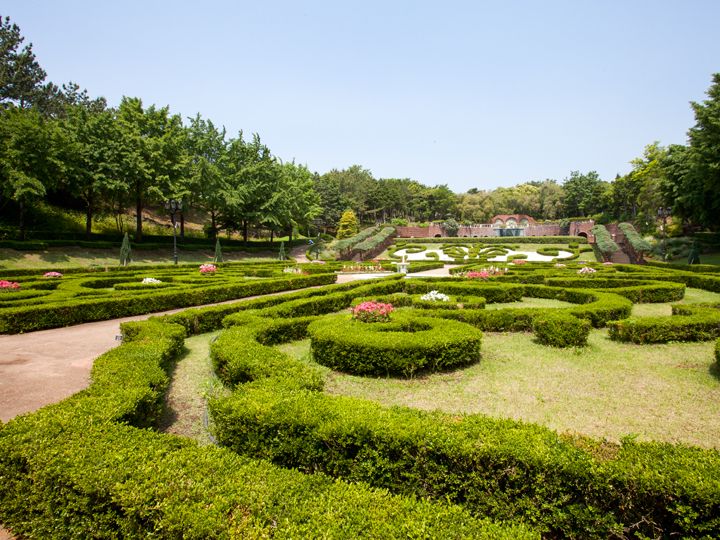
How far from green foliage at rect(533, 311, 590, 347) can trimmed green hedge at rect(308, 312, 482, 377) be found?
1797mm

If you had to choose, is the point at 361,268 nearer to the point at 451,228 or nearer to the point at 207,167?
the point at 207,167

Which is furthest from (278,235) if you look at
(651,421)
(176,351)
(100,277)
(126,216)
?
(651,421)

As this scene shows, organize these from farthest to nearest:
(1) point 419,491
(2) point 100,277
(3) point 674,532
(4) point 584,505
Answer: (2) point 100,277, (1) point 419,491, (4) point 584,505, (3) point 674,532

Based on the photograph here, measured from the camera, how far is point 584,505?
9.04 ft

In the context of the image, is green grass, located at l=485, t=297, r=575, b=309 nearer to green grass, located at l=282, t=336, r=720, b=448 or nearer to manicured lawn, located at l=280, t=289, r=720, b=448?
manicured lawn, located at l=280, t=289, r=720, b=448

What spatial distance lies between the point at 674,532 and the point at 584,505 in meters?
0.52

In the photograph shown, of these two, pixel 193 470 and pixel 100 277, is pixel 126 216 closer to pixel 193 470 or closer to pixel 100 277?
pixel 100 277

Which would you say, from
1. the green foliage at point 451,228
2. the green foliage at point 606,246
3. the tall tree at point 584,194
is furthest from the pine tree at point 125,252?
the tall tree at point 584,194

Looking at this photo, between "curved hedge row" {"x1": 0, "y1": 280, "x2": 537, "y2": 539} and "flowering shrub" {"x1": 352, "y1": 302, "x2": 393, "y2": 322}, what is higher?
"flowering shrub" {"x1": 352, "y1": 302, "x2": 393, "y2": 322}

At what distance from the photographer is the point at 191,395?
5.66 metres

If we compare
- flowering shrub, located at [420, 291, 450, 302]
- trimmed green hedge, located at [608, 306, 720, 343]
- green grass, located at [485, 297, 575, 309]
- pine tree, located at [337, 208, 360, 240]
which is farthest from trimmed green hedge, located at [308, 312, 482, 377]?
pine tree, located at [337, 208, 360, 240]

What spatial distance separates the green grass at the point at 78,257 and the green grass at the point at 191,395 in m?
20.1

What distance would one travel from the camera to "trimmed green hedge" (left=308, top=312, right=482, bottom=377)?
20.7 ft

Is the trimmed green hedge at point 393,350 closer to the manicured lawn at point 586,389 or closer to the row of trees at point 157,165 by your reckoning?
the manicured lawn at point 586,389
